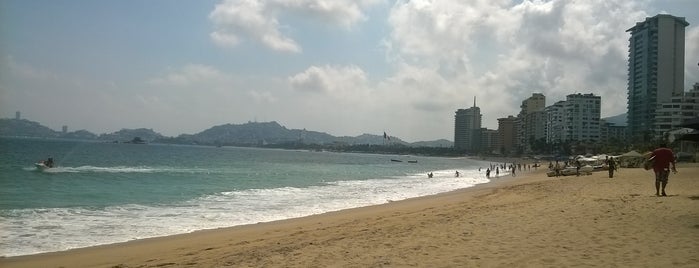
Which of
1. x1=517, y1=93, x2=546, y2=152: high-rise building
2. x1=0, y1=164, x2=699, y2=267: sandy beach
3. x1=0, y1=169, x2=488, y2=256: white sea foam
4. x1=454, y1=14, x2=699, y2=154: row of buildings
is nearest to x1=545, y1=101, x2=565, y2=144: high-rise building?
Result: x1=454, y1=14, x2=699, y2=154: row of buildings

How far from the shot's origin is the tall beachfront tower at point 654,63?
5020 inches

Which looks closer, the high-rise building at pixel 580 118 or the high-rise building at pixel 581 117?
the high-rise building at pixel 580 118

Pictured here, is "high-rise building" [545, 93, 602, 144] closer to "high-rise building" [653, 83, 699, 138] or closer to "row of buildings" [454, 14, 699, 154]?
"row of buildings" [454, 14, 699, 154]

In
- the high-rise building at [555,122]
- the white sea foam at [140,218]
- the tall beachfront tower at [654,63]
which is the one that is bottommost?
the white sea foam at [140,218]

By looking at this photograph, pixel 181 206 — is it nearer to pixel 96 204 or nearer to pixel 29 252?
pixel 96 204

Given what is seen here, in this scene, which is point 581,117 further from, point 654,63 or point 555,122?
point 654,63

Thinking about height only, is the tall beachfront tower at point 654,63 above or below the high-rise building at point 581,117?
above

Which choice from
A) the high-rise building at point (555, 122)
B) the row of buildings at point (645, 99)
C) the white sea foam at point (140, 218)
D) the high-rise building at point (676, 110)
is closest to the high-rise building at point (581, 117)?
the row of buildings at point (645, 99)

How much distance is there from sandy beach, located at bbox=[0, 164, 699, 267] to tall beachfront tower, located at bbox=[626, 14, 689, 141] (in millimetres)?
132430

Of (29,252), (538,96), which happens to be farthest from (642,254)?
(538,96)

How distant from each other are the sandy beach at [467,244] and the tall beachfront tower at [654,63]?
132430 mm

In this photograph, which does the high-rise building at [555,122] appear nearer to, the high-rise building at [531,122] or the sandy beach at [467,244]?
the high-rise building at [531,122]

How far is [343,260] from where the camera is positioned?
7824 millimetres

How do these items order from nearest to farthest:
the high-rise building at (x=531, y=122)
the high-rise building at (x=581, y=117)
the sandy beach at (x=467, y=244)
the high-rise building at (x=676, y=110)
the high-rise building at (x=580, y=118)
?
the sandy beach at (x=467, y=244)
the high-rise building at (x=676, y=110)
the high-rise building at (x=580, y=118)
the high-rise building at (x=581, y=117)
the high-rise building at (x=531, y=122)
